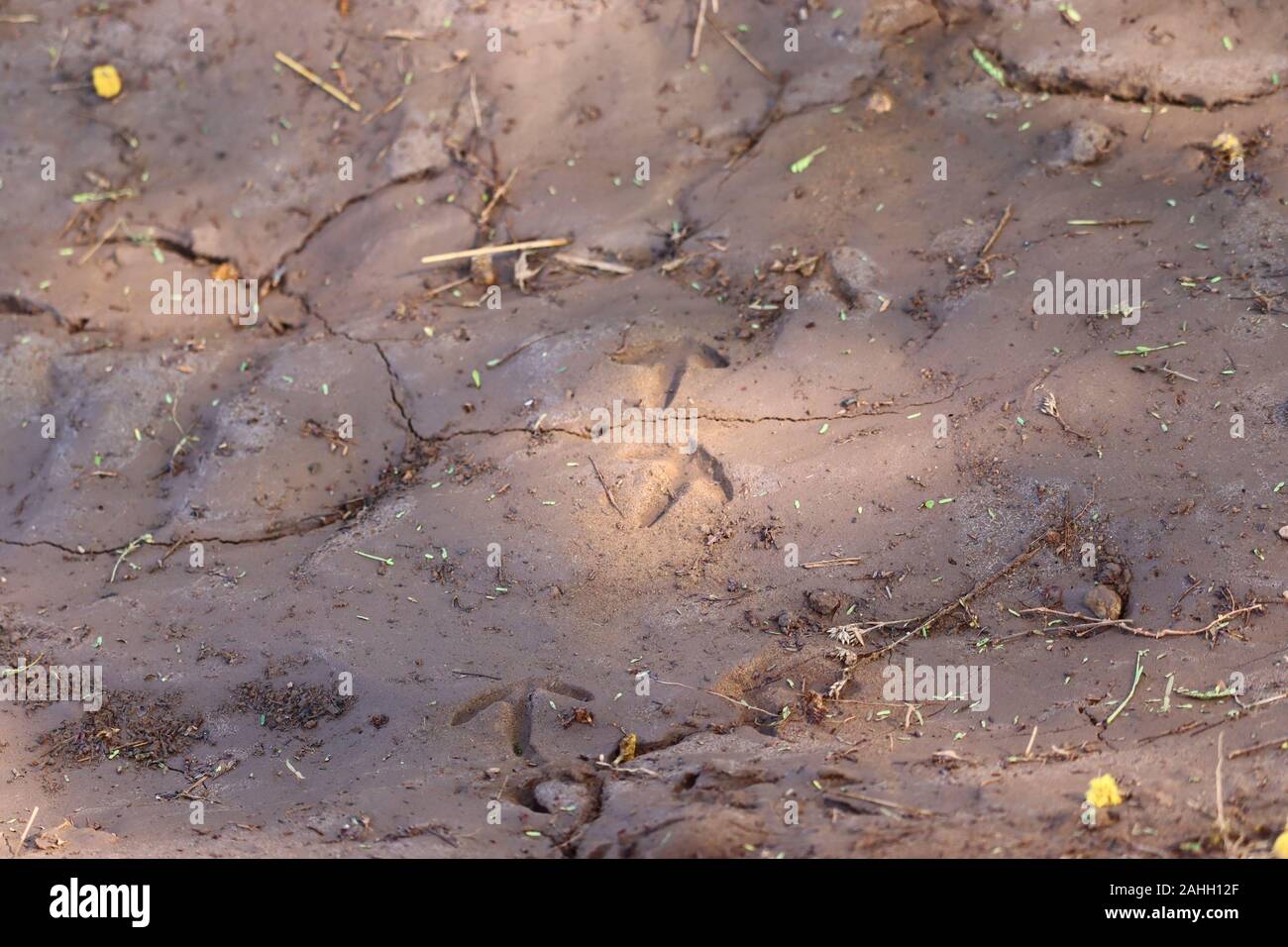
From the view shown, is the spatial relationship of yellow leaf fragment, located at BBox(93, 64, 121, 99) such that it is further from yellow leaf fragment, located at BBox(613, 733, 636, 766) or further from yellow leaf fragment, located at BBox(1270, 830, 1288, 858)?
yellow leaf fragment, located at BBox(1270, 830, 1288, 858)

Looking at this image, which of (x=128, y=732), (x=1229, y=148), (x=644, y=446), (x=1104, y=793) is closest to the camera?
(x=1104, y=793)

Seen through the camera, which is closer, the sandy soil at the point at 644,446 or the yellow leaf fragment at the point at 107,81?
the sandy soil at the point at 644,446

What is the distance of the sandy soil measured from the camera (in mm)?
3318

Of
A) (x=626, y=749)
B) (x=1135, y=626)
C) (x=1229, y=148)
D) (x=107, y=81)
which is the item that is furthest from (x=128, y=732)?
(x=1229, y=148)

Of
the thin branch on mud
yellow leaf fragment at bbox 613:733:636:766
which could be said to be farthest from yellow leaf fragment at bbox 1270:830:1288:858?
yellow leaf fragment at bbox 613:733:636:766

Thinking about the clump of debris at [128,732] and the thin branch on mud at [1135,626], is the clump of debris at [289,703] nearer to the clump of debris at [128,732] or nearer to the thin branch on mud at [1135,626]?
the clump of debris at [128,732]

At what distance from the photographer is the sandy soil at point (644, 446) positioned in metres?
3.32

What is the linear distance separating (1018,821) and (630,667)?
1.33 meters

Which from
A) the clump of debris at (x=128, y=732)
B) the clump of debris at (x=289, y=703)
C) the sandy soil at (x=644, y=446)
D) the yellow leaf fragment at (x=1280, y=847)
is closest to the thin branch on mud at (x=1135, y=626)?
the sandy soil at (x=644, y=446)

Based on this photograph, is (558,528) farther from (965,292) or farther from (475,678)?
(965,292)

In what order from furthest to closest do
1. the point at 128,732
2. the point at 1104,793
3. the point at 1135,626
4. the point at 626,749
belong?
the point at 128,732 < the point at 1135,626 < the point at 626,749 < the point at 1104,793

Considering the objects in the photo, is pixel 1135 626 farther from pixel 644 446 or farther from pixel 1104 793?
pixel 644 446

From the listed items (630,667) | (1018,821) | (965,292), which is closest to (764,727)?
(630,667)

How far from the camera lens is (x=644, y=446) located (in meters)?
4.40
